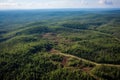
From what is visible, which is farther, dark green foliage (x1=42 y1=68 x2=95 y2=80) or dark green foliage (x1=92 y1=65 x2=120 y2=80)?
dark green foliage (x1=92 y1=65 x2=120 y2=80)

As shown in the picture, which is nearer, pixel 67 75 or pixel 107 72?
pixel 67 75

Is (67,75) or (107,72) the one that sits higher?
(107,72)

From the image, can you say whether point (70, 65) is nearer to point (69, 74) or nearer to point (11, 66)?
point (69, 74)

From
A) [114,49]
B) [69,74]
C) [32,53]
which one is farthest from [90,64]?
[32,53]

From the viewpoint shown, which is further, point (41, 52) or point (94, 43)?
point (94, 43)

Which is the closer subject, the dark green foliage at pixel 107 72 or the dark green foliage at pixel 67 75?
the dark green foliage at pixel 67 75

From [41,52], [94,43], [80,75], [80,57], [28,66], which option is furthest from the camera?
[94,43]

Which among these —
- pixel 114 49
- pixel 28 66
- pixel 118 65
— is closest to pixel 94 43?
pixel 114 49

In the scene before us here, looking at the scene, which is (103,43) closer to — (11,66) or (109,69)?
(109,69)

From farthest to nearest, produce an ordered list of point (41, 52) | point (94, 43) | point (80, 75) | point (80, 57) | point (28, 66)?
point (94, 43)
point (41, 52)
point (80, 57)
point (28, 66)
point (80, 75)
